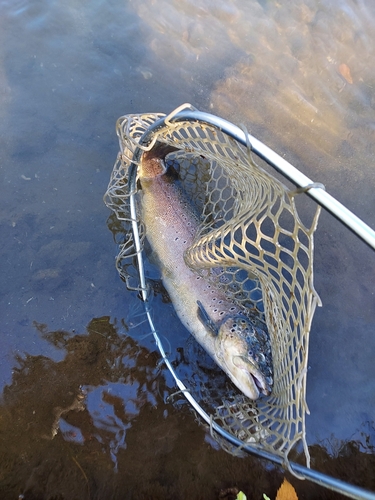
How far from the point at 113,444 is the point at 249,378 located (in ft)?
3.73

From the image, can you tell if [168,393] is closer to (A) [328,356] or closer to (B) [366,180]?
(A) [328,356]

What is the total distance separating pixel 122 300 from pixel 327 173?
261 centimetres

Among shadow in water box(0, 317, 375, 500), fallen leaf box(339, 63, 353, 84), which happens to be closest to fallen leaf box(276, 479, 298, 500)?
shadow in water box(0, 317, 375, 500)

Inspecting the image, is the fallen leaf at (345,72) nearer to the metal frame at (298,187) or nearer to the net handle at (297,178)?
the metal frame at (298,187)

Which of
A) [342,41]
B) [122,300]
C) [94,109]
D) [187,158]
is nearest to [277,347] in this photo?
[122,300]

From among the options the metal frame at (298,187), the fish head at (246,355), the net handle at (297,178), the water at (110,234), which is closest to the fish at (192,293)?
the fish head at (246,355)

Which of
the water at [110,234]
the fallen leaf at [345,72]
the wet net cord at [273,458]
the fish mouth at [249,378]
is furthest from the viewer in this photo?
the fallen leaf at [345,72]

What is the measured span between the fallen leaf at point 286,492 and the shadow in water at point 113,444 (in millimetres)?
44

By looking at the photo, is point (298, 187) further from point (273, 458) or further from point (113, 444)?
point (113, 444)

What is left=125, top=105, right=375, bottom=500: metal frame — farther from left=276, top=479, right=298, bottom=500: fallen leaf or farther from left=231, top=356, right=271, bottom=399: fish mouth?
left=276, top=479, right=298, bottom=500: fallen leaf

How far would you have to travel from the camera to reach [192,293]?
3.04 metres

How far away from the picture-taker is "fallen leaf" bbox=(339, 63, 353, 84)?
453cm

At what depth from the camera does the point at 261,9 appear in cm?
486

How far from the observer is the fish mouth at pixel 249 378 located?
8.14 ft
